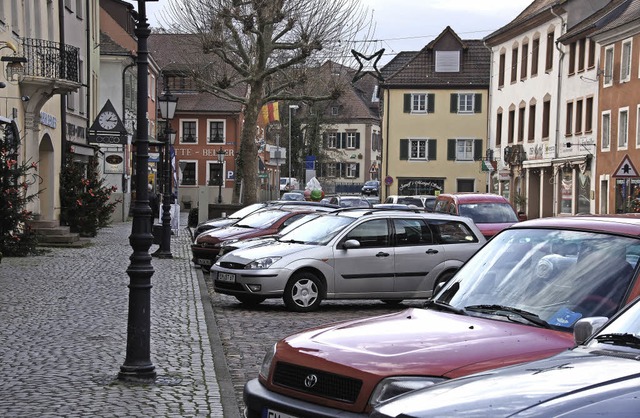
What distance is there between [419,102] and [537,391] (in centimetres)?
7065

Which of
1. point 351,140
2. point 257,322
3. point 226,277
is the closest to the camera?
point 257,322

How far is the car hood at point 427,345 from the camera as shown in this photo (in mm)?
5867

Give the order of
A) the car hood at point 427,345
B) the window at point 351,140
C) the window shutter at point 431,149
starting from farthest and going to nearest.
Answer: the window at point 351,140, the window shutter at point 431,149, the car hood at point 427,345

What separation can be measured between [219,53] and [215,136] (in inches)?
1902

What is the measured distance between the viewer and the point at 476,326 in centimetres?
646

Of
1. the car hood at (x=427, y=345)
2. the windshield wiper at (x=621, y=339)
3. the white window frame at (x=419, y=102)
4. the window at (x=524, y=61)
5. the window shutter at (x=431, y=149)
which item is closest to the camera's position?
the windshield wiper at (x=621, y=339)

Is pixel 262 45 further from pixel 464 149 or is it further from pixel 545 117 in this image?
pixel 464 149

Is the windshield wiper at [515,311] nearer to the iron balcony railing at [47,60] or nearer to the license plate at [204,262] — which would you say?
→ the license plate at [204,262]

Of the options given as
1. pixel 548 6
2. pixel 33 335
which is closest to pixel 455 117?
pixel 548 6

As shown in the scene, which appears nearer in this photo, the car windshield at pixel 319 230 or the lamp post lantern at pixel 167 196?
the car windshield at pixel 319 230

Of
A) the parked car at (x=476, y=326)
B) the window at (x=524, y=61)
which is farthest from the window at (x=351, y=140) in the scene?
the parked car at (x=476, y=326)

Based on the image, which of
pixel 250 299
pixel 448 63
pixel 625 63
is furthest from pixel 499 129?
pixel 250 299

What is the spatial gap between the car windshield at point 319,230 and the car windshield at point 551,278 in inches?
370

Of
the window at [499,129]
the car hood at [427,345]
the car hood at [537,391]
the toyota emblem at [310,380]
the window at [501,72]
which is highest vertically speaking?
the window at [501,72]
